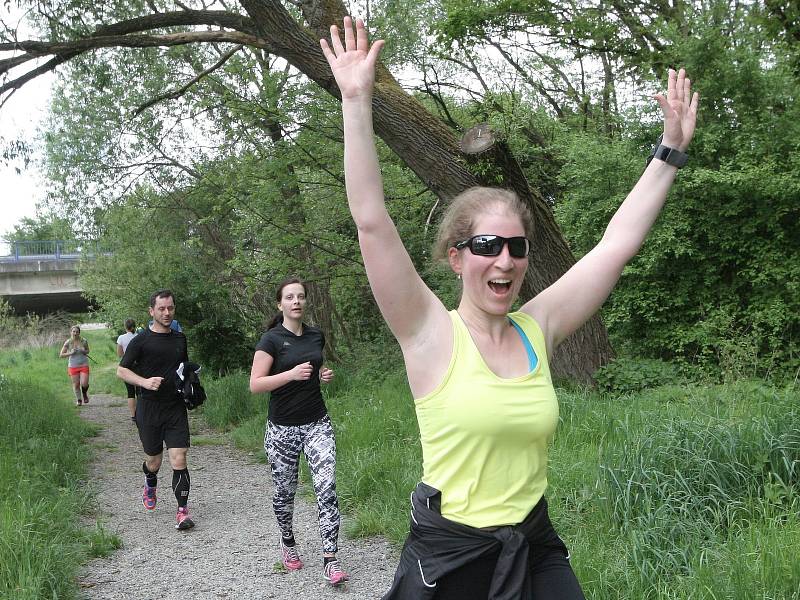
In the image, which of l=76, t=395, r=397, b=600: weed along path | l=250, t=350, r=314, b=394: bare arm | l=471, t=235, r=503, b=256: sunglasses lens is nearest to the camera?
l=471, t=235, r=503, b=256: sunglasses lens

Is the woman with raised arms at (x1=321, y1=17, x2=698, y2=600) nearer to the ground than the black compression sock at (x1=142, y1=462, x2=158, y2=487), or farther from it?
farther from it

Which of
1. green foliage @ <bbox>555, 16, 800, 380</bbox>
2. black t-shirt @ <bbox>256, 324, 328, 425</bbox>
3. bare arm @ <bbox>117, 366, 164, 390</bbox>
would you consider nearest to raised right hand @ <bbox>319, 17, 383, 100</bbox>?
black t-shirt @ <bbox>256, 324, 328, 425</bbox>

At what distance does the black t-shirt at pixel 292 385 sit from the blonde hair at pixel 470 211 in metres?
3.32

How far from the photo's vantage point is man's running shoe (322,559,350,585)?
5051 mm

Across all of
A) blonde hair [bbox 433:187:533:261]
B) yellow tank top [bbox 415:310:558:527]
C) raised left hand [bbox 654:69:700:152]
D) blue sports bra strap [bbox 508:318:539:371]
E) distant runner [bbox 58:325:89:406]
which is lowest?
distant runner [bbox 58:325:89:406]

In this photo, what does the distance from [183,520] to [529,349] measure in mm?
5262

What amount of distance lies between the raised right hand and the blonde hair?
0.45 m

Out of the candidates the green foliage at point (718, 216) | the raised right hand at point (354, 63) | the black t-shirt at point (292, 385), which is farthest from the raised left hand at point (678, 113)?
the green foliage at point (718, 216)

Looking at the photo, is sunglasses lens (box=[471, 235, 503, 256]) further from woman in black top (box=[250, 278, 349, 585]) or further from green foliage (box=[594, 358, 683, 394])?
green foliage (box=[594, 358, 683, 394])

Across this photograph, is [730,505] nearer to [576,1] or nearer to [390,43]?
[390,43]

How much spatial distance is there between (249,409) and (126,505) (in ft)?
15.1

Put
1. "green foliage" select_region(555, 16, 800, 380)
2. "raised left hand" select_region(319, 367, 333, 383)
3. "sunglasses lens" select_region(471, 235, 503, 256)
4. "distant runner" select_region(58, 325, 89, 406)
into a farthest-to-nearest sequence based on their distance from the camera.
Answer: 1. "distant runner" select_region(58, 325, 89, 406)
2. "green foliage" select_region(555, 16, 800, 380)
3. "raised left hand" select_region(319, 367, 333, 383)
4. "sunglasses lens" select_region(471, 235, 503, 256)

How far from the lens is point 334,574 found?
5062mm

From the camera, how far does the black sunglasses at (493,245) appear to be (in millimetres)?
2242
